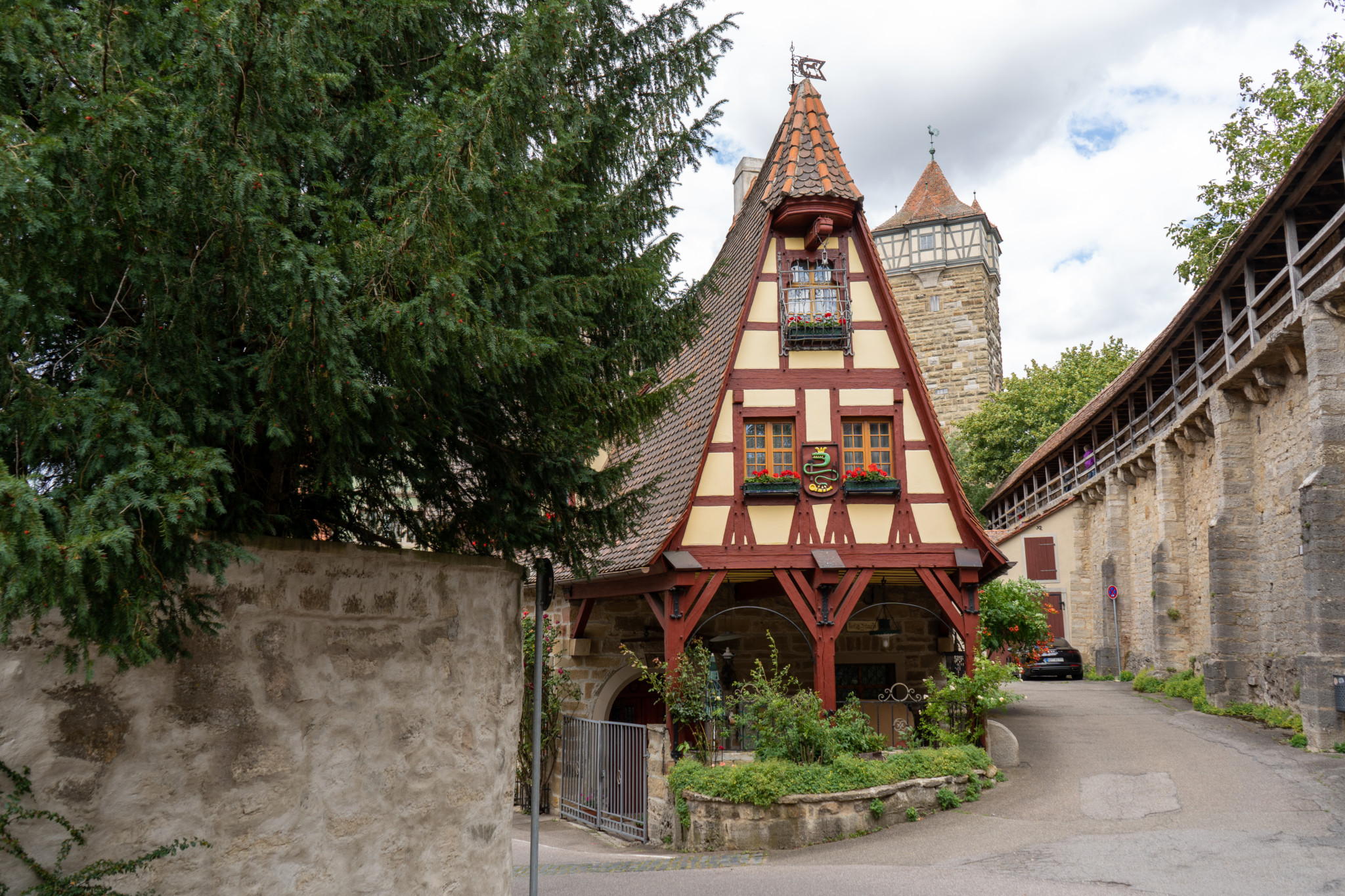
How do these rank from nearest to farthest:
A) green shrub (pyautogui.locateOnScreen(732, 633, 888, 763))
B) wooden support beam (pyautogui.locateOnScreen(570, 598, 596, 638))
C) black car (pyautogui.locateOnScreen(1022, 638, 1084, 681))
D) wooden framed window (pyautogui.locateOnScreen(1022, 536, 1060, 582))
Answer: green shrub (pyautogui.locateOnScreen(732, 633, 888, 763)) < wooden support beam (pyautogui.locateOnScreen(570, 598, 596, 638)) < black car (pyautogui.locateOnScreen(1022, 638, 1084, 681)) < wooden framed window (pyautogui.locateOnScreen(1022, 536, 1060, 582))

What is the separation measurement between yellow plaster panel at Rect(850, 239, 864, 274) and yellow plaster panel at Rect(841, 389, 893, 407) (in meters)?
1.62

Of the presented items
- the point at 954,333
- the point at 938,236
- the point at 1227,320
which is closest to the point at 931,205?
the point at 938,236

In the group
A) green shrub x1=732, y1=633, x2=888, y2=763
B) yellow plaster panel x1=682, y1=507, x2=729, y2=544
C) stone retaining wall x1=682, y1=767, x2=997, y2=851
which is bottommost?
stone retaining wall x1=682, y1=767, x2=997, y2=851

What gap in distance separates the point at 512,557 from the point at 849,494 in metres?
7.37

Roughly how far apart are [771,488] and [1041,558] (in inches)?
810

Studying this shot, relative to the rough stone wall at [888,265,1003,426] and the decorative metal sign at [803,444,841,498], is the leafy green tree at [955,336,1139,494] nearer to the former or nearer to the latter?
the rough stone wall at [888,265,1003,426]

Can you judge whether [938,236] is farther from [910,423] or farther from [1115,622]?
[910,423]

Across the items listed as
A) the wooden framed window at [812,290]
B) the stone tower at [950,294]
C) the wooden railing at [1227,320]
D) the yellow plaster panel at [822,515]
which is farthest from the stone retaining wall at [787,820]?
the stone tower at [950,294]

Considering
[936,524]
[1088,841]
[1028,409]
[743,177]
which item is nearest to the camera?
[1088,841]

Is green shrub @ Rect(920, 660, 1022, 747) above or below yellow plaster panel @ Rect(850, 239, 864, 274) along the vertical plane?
below

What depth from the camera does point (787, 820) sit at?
32.0ft

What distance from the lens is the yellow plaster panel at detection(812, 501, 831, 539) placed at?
1166 centimetres

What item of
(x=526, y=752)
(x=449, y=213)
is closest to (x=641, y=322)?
(x=449, y=213)

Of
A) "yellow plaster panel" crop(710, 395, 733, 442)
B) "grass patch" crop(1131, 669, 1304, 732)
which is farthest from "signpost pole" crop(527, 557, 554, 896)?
"grass patch" crop(1131, 669, 1304, 732)
